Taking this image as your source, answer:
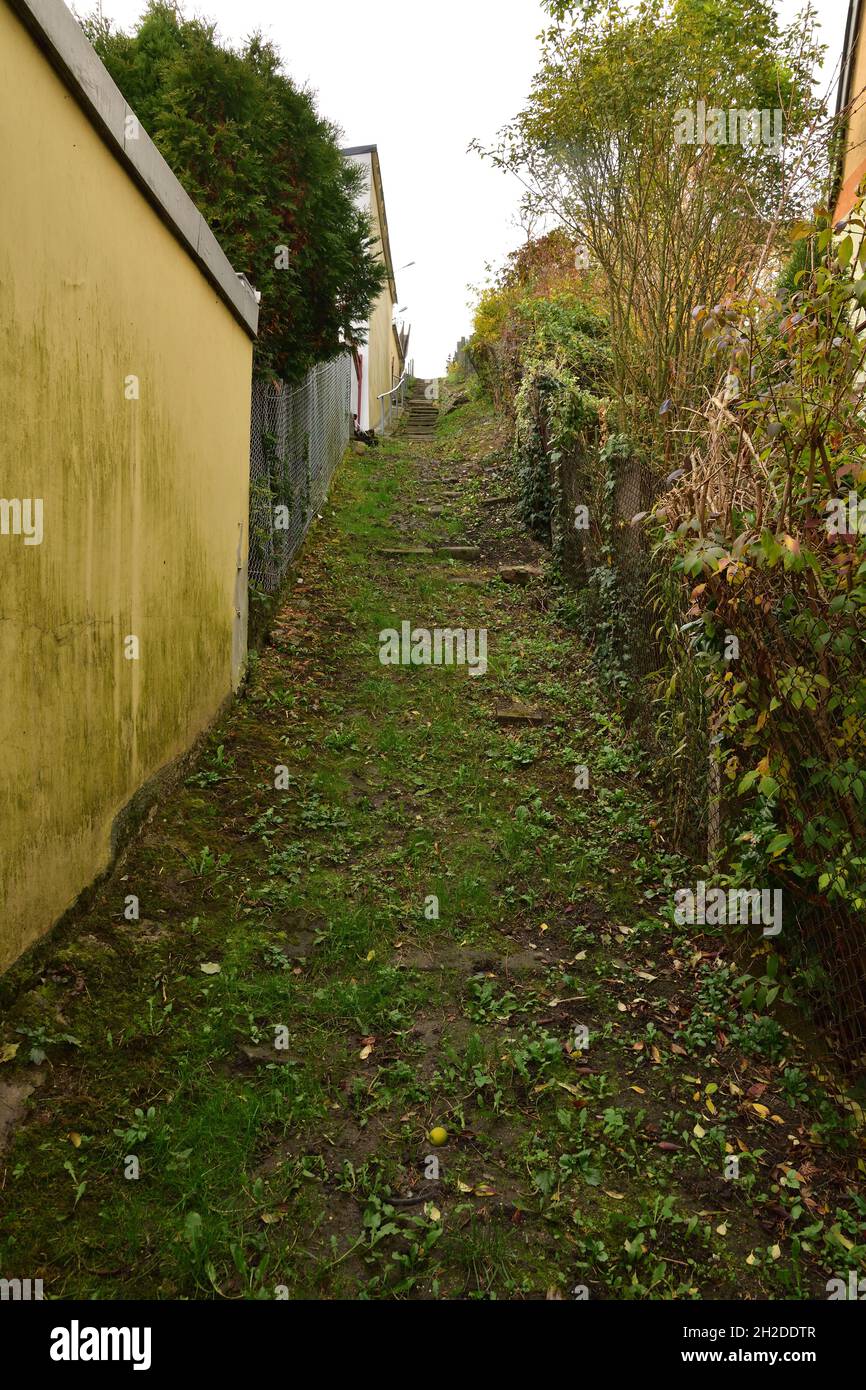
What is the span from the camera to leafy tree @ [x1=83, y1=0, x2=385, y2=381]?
600cm

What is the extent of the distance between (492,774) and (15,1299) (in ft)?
12.4

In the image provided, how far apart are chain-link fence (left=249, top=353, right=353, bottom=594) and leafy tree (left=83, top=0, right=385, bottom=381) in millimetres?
405

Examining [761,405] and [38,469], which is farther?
[761,405]

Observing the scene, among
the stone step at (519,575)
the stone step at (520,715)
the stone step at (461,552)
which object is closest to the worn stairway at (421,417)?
the stone step at (461,552)

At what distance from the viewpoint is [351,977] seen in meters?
3.69

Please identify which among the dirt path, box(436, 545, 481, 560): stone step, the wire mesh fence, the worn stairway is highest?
the worn stairway

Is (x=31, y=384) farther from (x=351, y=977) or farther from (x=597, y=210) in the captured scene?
(x=597, y=210)

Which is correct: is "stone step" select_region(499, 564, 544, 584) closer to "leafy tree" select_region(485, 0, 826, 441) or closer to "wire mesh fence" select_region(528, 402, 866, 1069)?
"leafy tree" select_region(485, 0, 826, 441)

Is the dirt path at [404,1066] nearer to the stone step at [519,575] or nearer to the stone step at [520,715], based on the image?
the stone step at [520,715]

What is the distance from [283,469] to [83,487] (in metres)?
4.72

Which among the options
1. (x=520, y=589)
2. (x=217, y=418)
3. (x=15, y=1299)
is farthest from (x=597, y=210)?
(x=15, y=1299)

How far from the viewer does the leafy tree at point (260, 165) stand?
19.7 feet

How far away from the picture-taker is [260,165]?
6414mm

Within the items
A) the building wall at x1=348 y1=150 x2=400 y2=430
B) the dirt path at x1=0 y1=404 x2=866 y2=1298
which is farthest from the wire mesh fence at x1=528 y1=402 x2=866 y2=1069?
the building wall at x1=348 y1=150 x2=400 y2=430
